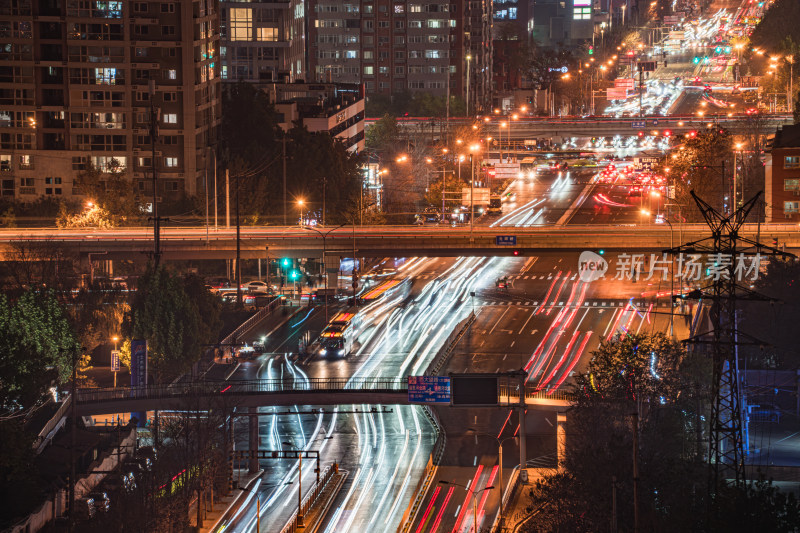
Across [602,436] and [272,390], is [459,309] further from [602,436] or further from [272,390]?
[602,436]

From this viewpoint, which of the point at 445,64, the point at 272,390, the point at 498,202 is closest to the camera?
the point at 272,390

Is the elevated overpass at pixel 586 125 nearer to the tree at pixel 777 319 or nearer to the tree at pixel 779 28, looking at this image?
the tree at pixel 779 28

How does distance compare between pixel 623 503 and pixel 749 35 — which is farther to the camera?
pixel 749 35

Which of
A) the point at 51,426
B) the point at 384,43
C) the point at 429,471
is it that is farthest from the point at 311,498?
the point at 384,43

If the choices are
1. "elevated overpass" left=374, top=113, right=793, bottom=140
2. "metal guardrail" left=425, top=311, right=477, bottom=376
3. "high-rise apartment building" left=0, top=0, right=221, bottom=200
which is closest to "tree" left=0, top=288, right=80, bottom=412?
"metal guardrail" left=425, top=311, right=477, bottom=376

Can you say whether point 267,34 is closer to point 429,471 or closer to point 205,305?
point 205,305

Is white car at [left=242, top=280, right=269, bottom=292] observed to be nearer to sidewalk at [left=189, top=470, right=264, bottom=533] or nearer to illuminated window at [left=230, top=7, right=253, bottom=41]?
sidewalk at [left=189, top=470, right=264, bottom=533]

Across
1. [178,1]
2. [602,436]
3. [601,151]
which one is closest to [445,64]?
[601,151]
